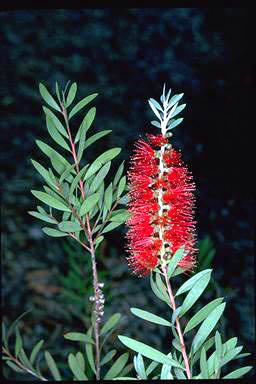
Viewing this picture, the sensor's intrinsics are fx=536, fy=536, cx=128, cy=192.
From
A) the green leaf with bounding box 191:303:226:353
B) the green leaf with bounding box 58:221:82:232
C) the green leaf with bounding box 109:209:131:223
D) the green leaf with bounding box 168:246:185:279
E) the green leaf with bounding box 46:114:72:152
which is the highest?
the green leaf with bounding box 46:114:72:152

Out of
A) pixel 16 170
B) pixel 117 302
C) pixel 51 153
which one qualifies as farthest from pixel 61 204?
pixel 16 170

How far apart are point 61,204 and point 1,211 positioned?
1242 mm

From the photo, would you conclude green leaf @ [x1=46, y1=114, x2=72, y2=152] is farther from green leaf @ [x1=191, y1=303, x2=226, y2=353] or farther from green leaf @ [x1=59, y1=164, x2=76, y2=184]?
green leaf @ [x1=191, y1=303, x2=226, y2=353]

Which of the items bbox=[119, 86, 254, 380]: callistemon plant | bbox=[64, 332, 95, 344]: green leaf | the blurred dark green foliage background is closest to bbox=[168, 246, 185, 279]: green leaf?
bbox=[119, 86, 254, 380]: callistemon plant

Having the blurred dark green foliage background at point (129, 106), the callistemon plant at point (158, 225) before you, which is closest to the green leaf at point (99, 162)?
the callistemon plant at point (158, 225)

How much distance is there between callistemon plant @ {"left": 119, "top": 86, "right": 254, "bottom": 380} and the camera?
0.30 metres

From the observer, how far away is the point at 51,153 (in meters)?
0.34

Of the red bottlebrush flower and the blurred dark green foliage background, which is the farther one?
the blurred dark green foliage background

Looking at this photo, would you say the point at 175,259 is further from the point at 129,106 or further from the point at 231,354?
the point at 129,106

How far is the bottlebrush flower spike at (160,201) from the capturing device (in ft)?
1.03

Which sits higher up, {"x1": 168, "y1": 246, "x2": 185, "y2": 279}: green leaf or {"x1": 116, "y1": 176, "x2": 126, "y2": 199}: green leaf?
{"x1": 116, "y1": 176, "x2": 126, "y2": 199}: green leaf

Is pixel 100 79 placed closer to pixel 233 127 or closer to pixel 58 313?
pixel 233 127

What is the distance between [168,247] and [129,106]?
129 cm

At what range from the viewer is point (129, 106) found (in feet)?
5.19
